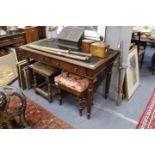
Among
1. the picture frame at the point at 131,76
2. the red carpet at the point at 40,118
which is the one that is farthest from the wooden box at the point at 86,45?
the red carpet at the point at 40,118

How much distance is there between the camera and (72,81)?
209 cm

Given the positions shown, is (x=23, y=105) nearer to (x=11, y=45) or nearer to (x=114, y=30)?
(x=114, y=30)

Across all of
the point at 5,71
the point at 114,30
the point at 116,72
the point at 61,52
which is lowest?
the point at 5,71

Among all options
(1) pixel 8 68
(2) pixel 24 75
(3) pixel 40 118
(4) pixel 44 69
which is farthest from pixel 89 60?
(1) pixel 8 68

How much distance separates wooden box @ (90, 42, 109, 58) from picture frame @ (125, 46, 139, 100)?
2.02ft

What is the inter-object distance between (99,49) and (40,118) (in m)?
1.06

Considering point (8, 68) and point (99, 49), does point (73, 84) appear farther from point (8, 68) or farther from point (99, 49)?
point (8, 68)

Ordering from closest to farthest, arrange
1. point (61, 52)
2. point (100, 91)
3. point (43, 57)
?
1. point (61, 52)
2. point (43, 57)
3. point (100, 91)

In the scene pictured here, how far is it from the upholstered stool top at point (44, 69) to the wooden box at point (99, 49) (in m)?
0.61

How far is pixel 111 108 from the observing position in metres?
2.33

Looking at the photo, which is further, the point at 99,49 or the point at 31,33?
the point at 31,33

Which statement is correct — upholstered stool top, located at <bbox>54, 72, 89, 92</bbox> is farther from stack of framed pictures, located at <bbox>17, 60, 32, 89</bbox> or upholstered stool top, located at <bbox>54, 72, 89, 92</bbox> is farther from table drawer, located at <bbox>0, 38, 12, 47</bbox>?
table drawer, located at <bbox>0, 38, 12, 47</bbox>

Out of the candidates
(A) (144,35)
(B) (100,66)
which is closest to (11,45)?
(B) (100,66)
